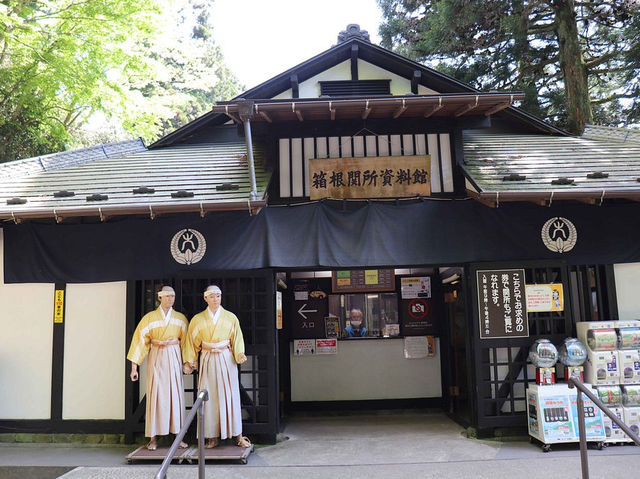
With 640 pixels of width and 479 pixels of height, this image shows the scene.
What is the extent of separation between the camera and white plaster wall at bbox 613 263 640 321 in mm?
7219

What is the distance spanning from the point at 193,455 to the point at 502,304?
449 cm

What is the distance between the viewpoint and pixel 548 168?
759cm

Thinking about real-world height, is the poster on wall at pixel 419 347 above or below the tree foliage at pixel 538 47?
below

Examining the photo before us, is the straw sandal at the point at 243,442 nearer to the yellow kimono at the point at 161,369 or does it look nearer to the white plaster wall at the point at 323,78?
the yellow kimono at the point at 161,369

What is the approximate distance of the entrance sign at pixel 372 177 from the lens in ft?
23.8

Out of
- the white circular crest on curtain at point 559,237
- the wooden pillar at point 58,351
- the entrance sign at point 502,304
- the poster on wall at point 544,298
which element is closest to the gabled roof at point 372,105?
the white circular crest on curtain at point 559,237

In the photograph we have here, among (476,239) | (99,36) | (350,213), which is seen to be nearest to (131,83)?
(99,36)

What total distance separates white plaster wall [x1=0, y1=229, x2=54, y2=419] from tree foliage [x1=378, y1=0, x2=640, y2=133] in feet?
37.6

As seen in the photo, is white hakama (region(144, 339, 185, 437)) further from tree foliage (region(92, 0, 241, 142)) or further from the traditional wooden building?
tree foliage (region(92, 0, 241, 142))

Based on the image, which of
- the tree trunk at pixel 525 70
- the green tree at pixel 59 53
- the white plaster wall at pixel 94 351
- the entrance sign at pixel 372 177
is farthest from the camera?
→ the tree trunk at pixel 525 70

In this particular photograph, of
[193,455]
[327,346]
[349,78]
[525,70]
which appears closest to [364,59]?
[349,78]

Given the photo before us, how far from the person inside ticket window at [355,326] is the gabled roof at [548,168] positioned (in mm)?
3463

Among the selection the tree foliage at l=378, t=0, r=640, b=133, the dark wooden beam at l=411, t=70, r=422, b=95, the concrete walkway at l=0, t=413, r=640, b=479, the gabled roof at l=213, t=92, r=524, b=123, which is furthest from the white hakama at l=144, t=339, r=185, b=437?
the tree foliage at l=378, t=0, r=640, b=133

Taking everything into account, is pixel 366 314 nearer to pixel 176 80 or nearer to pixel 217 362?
pixel 217 362
